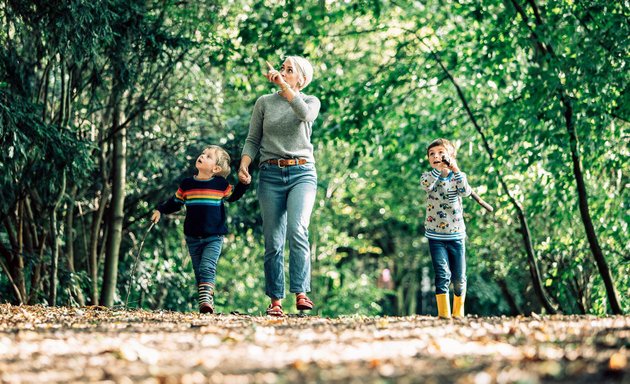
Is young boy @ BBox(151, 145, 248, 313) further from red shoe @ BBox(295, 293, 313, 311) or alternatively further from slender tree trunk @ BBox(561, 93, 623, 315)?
slender tree trunk @ BBox(561, 93, 623, 315)

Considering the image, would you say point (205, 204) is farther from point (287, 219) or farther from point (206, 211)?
point (287, 219)

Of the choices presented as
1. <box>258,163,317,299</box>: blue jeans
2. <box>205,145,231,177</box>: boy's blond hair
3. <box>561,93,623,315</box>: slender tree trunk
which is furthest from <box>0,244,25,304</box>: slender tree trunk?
<box>561,93,623,315</box>: slender tree trunk

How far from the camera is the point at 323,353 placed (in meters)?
3.87

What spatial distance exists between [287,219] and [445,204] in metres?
1.25

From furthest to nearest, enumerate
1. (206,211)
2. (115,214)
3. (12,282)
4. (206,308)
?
(115,214)
(12,282)
(206,211)
(206,308)

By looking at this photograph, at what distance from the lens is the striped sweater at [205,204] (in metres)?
7.68

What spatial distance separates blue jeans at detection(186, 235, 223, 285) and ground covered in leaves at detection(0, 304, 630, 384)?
221 cm

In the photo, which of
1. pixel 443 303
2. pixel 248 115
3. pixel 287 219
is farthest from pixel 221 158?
pixel 248 115

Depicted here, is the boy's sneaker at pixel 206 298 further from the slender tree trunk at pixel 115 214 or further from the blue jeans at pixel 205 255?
the slender tree trunk at pixel 115 214

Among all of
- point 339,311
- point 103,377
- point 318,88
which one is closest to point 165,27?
point 318,88

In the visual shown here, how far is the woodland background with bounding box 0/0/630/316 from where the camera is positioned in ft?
32.1

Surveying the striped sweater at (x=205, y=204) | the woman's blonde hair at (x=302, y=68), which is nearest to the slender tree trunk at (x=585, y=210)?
the woman's blonde hair at (x=302, y=68)

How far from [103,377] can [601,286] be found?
11.5 m

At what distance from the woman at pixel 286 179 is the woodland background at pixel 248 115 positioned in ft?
9.26
